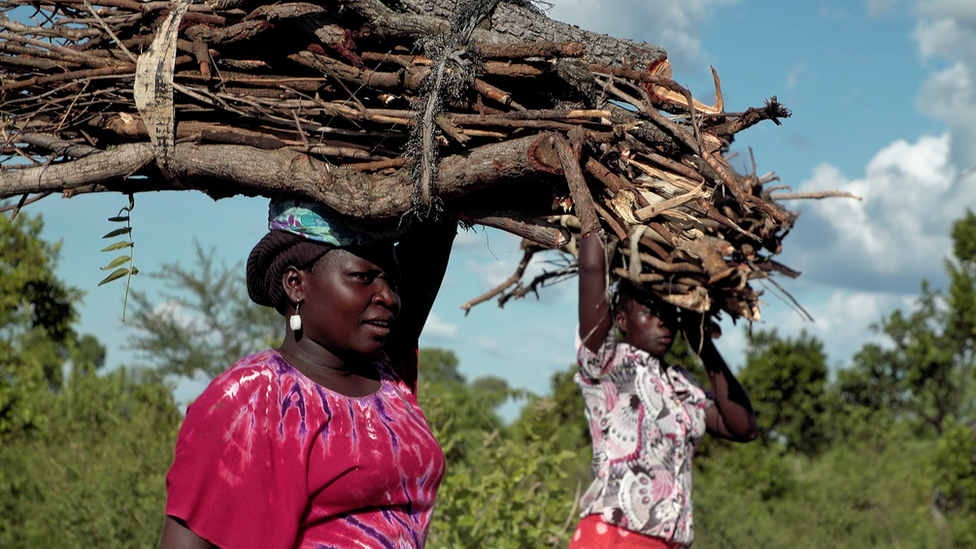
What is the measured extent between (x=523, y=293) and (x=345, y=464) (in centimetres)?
259

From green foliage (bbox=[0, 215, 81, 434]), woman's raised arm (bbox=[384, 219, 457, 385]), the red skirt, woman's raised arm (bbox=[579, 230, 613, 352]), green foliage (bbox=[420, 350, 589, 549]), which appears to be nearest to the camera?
woman's raised arm (bbox=[384, 219, 457, 385])

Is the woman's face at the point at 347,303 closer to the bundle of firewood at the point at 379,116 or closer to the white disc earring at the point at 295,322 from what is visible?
the white disc earring at the point at 295,322

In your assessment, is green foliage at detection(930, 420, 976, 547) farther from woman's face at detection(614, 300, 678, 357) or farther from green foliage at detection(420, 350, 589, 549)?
woman's face at detection(614, 300, 678, 357)

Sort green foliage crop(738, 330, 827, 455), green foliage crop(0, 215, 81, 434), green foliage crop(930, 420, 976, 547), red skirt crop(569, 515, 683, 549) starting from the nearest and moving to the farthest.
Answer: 1. red skirt crop(569, 515, 683, 549)
2. green foliage crop(0, 215, 81, 434)
3. green foliage crop(930, 420, 976, 547)
4. green foliage crop(738, 330, 827, 455)

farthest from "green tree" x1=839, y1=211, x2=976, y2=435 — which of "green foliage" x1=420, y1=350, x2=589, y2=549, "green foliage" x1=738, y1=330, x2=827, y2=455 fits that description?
"green foliage" x1=420, y1=350, x2=589, y2=549

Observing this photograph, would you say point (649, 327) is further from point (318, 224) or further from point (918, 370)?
point (918, 370)

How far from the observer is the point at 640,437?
11.8ft

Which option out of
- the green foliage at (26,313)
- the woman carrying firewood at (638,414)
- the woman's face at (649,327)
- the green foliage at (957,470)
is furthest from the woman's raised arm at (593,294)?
the green foliage at (957,470)

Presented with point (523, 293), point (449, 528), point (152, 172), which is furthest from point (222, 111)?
point (449, 528)

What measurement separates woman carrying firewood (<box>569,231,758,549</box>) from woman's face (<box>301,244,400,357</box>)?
1.48 metres

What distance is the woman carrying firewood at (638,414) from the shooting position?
3482 millimetres

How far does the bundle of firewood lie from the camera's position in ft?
6.08

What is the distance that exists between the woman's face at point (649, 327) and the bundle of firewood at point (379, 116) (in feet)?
5.75

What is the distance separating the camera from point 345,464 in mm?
1931
